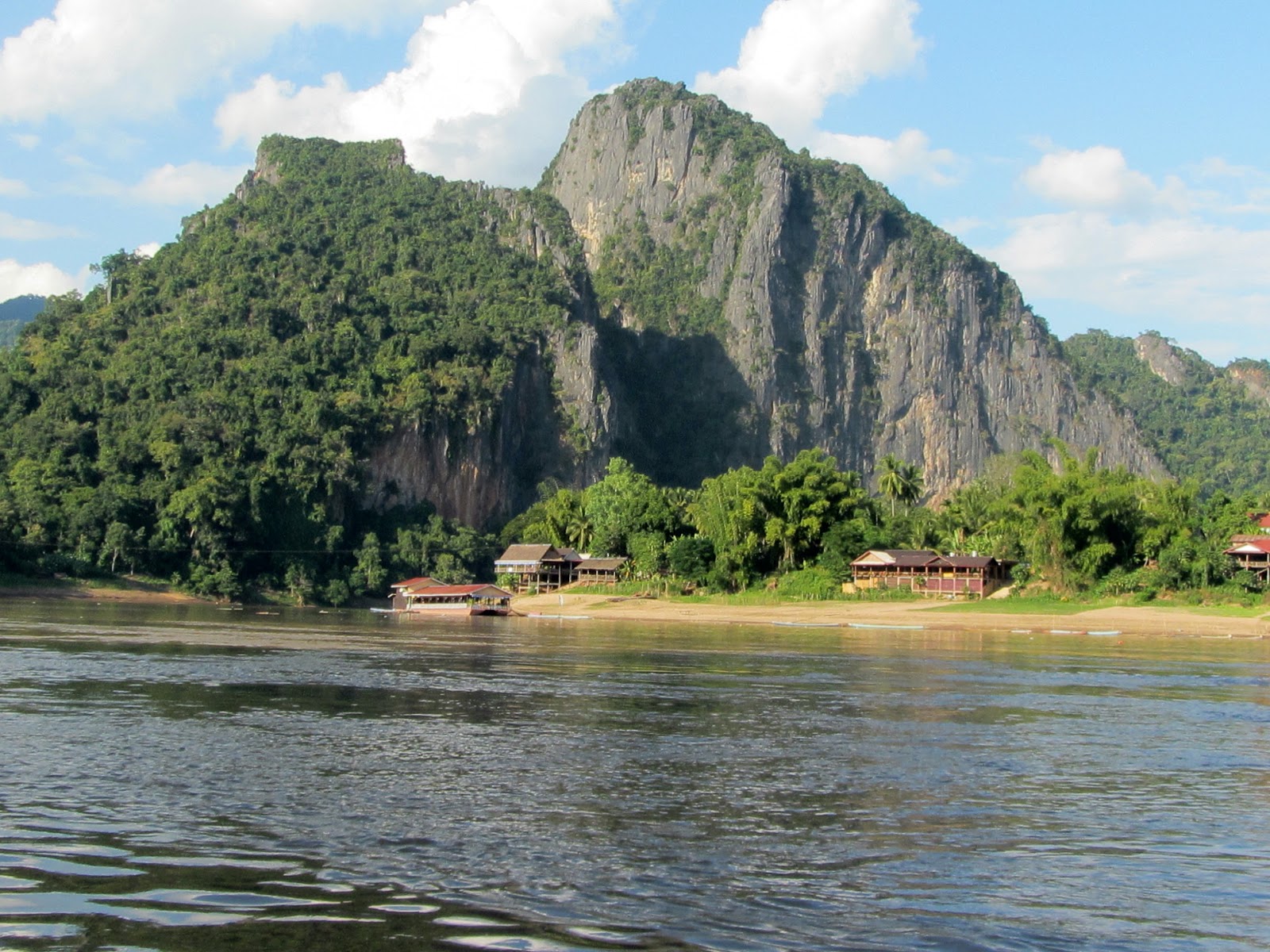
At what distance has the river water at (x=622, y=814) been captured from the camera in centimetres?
920

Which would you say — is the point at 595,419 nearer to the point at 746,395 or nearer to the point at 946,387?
the point at 746,395

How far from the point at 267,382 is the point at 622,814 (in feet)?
359

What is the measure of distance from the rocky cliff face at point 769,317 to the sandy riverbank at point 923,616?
98.5m

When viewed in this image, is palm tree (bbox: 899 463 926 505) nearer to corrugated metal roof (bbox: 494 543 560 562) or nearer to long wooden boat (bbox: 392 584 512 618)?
corrugated metal roof (bbox: 494 543 560 562)

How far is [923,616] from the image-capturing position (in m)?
62.8

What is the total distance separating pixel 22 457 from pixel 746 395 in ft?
339

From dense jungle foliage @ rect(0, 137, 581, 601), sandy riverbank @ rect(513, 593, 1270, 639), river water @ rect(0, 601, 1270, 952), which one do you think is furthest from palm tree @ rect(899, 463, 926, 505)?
river water @ rect(0, 601, 1270, 952)

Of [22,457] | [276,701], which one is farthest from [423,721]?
[22,457]

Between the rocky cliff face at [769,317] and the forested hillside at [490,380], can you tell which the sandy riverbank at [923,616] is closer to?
the forested hillside at [490,380]

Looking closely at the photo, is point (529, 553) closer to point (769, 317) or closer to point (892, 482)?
point (892, 482)

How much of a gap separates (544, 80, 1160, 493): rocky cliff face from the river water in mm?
151419

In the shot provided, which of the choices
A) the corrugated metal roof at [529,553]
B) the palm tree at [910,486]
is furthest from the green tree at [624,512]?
the palm tree at [910,486]

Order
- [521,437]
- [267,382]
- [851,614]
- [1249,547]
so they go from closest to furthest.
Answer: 1. [851,614]
2. [1249,547]
3. [267,382]
4. [521,437]

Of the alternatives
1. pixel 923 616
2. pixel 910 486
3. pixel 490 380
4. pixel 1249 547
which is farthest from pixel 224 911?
Answer: pixel 490 380
